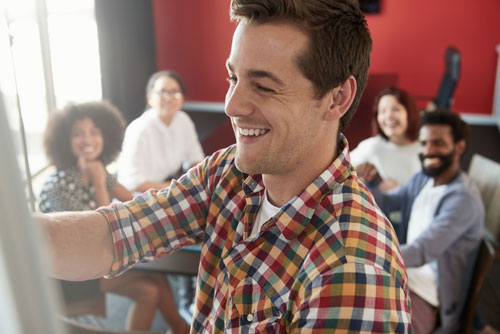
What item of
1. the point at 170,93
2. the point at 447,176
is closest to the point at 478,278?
the point at 447,176

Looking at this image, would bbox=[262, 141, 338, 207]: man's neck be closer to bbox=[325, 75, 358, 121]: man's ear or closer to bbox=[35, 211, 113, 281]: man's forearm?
bbox=[325, 75, 358, 121]: man's ear

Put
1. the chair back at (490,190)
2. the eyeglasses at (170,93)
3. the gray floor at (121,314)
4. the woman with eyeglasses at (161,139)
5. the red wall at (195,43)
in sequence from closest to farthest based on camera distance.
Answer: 1. the chair back at (490,190)
2. the gray floor at (121,314)
3. the woman with eyeglasses at (161,139)
4. the eyeglasses at (170,93)
5. the red wall at (195,43)

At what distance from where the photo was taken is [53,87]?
7.82ft

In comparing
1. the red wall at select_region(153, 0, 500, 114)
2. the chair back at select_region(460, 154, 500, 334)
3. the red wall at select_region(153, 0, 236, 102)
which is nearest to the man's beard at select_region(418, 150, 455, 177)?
the chair back at select_region(460, 154, 500, 334)

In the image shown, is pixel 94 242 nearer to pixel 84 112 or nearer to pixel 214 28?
pixel 84 112

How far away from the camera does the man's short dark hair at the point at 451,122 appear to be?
2.00 metres

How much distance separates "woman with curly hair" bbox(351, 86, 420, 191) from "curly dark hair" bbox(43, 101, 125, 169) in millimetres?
1122

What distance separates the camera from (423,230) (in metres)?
1.75

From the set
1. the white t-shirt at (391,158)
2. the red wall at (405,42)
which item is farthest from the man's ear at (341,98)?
the red wall at (405,42)

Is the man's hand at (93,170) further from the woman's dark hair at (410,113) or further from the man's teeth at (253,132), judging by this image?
the woman's dark hair at (410,113)

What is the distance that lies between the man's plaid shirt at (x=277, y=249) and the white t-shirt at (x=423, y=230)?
107 cm

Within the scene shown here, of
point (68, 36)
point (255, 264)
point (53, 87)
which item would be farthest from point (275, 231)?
point (68, 36)

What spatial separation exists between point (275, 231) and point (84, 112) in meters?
1.39

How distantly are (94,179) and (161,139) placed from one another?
83 cm
